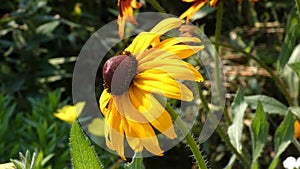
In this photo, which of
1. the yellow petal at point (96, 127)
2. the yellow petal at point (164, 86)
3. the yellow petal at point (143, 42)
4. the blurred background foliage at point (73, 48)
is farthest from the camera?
the blurred background foliage at point (73, 48)

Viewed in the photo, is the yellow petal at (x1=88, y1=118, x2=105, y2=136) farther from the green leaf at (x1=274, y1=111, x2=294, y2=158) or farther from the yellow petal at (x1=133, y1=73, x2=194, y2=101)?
the yellow petal at (x1=133, y1=73, x2=194, y2=101)

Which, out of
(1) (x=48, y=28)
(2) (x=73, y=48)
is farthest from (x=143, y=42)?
(2) (x=73, y=48)

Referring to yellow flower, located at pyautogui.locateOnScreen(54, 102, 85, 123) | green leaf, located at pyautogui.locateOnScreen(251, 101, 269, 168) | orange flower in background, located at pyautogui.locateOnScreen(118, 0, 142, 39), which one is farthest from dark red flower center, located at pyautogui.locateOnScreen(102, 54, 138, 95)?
yellow flower, located at pyautogui.locateOnScreen(54, 102, 85, 123)

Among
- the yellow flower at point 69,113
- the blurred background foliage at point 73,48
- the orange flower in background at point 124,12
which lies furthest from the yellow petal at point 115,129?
the blurred background foliage at point 73,48

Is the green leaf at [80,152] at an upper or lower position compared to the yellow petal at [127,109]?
lower

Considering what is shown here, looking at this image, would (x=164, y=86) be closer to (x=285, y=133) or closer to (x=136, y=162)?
(x=136, y=162)

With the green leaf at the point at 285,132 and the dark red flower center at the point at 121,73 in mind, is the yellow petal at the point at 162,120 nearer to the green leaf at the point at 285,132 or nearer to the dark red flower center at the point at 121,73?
the dark red flower center at the point at 121,73

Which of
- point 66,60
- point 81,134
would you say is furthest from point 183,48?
point 66,60

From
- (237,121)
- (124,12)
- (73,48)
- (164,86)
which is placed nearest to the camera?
(164,86)
